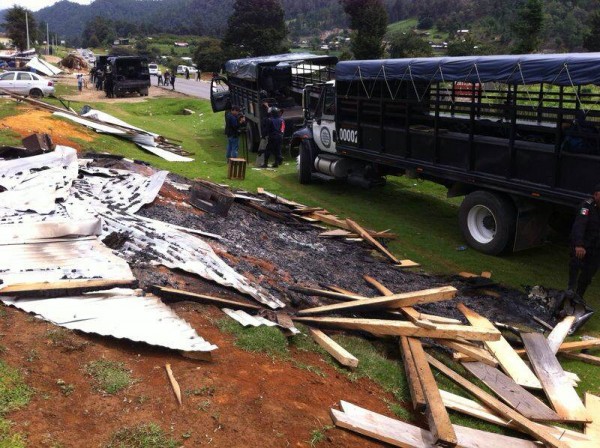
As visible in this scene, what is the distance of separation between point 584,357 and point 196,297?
191 inches

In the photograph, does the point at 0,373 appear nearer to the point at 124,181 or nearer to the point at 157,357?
the point at 157,357

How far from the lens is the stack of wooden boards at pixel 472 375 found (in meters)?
5.12

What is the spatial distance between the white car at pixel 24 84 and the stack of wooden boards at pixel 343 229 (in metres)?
21.8

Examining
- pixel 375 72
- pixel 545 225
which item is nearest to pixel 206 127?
pixel 375 72

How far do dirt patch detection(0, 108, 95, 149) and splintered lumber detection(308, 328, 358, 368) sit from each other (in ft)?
40.9

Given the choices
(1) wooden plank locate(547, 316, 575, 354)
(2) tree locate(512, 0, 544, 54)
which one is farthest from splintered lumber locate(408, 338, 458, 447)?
(2) tree locate(512, 0, 544, 54)

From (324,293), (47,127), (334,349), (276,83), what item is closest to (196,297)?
(334,349)

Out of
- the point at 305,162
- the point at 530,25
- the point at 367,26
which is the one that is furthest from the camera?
the point at 367,26

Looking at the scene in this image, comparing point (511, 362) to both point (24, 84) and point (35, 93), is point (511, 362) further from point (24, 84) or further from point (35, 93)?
point (24, 84)

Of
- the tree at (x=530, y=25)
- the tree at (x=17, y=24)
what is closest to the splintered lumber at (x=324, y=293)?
the tree at (x=530, y=25)

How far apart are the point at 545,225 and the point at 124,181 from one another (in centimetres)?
806

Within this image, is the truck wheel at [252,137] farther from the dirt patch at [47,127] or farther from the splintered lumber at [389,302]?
the splintered lumber at [389,302]

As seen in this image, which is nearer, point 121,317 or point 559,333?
point 121,317

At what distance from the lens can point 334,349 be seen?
251 inches
